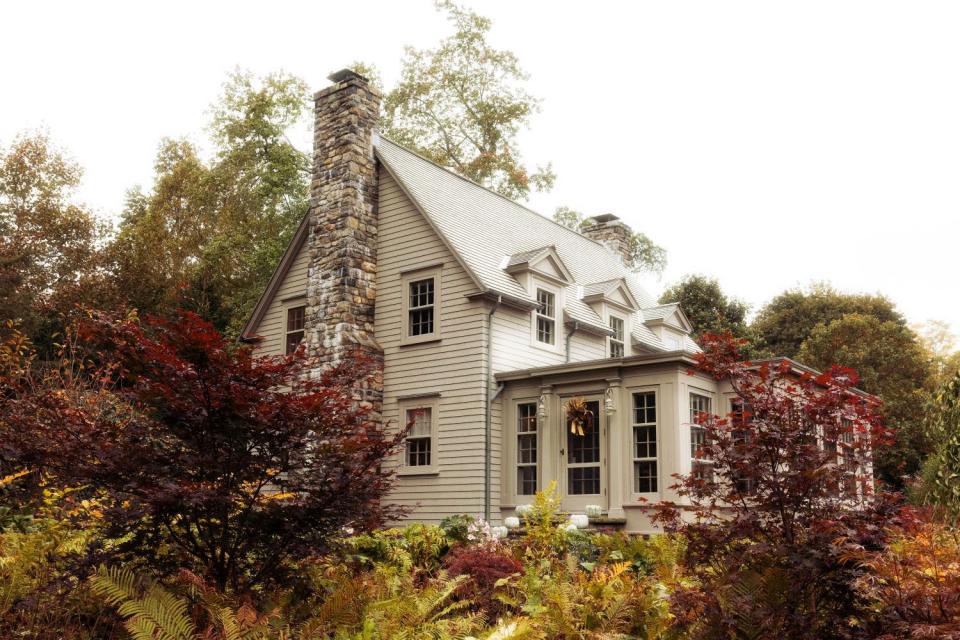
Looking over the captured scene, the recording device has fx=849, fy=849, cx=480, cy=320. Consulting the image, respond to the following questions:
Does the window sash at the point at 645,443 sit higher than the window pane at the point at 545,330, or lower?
lower

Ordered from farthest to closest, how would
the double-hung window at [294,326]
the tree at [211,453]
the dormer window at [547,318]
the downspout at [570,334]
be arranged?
the double-hung window at [294,326] → the downspout at [570,334] → the dormer window at [547,318] → the tree at [211,453]

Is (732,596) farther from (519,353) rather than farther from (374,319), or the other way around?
(374,319)

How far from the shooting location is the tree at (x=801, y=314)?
3900 cm

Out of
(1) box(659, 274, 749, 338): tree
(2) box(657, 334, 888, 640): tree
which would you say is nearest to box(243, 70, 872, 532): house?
(2) box(657, 334, 888, 640): tree

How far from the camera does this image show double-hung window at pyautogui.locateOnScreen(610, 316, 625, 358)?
74.0 ft

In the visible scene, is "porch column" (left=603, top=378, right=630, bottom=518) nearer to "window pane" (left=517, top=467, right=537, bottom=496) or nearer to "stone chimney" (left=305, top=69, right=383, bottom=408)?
"window pane" (left=517, top=467, right=537, bottom=496)

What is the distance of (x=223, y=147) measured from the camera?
3431 cm

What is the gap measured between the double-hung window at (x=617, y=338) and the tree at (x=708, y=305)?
1471cm

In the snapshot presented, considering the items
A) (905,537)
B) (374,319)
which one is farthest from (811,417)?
(374,319)

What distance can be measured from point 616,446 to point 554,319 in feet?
14.8

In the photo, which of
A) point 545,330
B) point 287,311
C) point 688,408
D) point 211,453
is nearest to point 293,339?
point 287,311

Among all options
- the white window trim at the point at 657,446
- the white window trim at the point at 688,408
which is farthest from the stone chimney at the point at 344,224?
the white window trim at the point at 688,408

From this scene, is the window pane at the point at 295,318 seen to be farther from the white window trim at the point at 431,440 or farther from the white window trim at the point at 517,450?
the white window trim at the point at 517,450

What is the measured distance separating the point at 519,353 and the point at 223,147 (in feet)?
67.8
